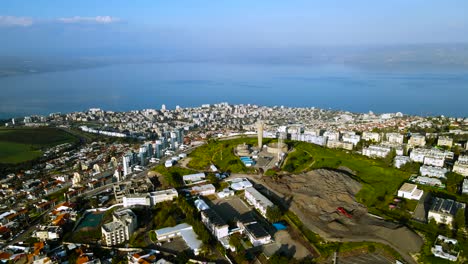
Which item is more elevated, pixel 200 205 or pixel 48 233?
pixel 200 205

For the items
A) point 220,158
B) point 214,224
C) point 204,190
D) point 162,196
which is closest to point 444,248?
point 214,224

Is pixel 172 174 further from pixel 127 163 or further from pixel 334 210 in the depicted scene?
pixel 334 210

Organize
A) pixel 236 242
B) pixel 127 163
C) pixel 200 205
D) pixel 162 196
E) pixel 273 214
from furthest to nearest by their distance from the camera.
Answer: pixel 127 163 < pixel 162 196 < pixel 200 205 < pixel 273 214 < pixel 236 242

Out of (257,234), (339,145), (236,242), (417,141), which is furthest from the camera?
(339,145)

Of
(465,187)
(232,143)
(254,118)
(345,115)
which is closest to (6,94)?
(254,118)

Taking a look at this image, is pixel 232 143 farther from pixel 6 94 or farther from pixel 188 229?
pixel 6 94

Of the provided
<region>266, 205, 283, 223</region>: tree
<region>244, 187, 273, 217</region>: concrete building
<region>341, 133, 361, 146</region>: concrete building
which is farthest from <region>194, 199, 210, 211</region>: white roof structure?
<region>341, 133, 361, 146</region>: concrete building
